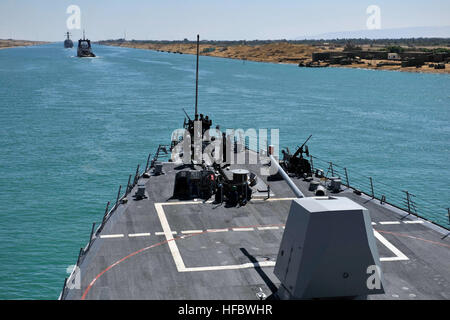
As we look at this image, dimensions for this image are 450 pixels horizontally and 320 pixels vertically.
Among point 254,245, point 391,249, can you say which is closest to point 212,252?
point 254,245

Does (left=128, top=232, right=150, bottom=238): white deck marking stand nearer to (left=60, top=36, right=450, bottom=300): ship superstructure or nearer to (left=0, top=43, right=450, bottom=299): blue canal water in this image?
(left=60, top=36, right=450, bottom=300): ship superstructure

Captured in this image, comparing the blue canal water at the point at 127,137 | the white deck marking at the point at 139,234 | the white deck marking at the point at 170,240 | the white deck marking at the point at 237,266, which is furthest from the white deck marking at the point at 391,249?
the blue canal water at the point at 127,137

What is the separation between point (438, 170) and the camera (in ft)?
187

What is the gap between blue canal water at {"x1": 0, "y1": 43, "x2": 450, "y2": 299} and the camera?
1383 inches

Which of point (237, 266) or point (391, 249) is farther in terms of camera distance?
point (391, 249)

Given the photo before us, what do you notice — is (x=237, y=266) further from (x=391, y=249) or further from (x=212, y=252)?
(x=391, y=249)

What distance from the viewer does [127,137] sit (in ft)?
233

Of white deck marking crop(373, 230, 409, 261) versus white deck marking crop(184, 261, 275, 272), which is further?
white deck marking crop(373, 230, 409, 261)

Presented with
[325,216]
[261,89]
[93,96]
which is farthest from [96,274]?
[261,89]

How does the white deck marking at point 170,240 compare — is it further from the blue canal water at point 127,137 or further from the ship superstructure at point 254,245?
the blue canal water at point 127,137

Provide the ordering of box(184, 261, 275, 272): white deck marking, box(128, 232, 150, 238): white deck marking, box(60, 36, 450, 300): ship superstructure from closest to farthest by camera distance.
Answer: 1. box(60, 36, 450, 300): ship superstructure
2. box(184, 261, 275, 272): white deck marking
3. box(128, 232, 150, 238): white deck marking

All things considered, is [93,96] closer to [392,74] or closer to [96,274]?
[96,274]

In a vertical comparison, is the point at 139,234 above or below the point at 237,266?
above

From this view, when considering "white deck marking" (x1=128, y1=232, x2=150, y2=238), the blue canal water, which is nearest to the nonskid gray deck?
"white deck marking" (x1=128, y1=232, x2=150, y2=238)
